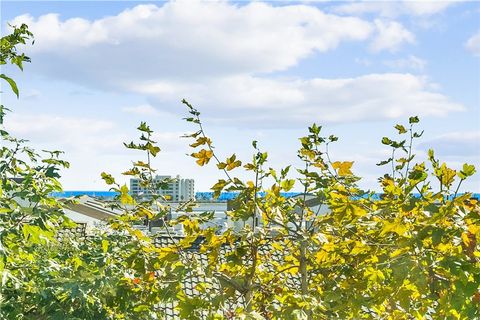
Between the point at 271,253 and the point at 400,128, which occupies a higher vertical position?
the point at 400,128

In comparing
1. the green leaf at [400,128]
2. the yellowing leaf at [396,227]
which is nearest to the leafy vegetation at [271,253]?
the yellowing leaf at [396,227]

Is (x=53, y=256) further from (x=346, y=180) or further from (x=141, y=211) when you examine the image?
(x=346, y=180)

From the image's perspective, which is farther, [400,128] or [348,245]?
[400,128]

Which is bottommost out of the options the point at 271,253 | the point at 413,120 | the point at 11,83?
the point at 271,253

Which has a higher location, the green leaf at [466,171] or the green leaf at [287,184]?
the green leaf at [466,171]

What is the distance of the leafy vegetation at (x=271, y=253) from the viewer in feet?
11.5

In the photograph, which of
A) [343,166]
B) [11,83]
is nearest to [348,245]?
[343,166]

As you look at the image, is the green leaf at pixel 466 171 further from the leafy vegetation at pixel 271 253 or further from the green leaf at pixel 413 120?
the green leaf at pixel 413 120

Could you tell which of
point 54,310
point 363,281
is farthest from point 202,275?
point 54,310

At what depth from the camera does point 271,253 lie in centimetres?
471

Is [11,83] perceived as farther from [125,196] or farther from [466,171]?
[466,171]

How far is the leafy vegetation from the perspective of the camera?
3.50 m

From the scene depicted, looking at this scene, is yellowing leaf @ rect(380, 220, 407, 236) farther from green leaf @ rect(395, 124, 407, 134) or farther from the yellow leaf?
green leaf @ rect(395, 124, 407, 134)

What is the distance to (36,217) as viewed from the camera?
3.90 meters
